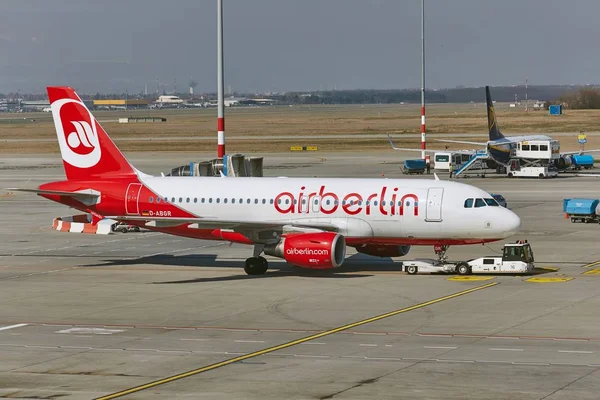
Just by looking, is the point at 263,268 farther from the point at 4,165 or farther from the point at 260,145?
the point at 260,145

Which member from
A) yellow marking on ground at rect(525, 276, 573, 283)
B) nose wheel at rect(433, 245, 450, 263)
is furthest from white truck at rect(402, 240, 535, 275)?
yellow marking on ground at rect(525, 276, 573, 283)

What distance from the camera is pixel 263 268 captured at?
173 feet

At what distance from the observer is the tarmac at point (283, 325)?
29562 millimetres

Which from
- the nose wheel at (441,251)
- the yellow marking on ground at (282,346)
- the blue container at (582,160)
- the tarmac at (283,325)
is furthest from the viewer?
the blue container at (582,160)

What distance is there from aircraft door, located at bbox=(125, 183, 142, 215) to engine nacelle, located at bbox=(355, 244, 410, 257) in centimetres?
1108

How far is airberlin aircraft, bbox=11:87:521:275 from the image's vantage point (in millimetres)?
50844

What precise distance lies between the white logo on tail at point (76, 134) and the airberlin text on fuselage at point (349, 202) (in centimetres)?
1034

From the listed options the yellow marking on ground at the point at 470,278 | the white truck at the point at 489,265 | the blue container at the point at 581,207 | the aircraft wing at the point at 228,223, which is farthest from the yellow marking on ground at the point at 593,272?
the blue container at the point at 581,207

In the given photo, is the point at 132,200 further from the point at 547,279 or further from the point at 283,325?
the point at 547,279

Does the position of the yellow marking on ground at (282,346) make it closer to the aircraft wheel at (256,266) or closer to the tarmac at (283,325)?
the tarmac at (283,325)

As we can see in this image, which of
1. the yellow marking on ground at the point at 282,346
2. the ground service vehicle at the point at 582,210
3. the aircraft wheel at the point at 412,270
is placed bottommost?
the yellow marking on ground at the point at 282,346

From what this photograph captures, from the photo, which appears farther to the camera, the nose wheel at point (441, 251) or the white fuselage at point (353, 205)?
the nose wheel at point (441, 251)

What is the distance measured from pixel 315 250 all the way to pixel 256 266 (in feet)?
14.8

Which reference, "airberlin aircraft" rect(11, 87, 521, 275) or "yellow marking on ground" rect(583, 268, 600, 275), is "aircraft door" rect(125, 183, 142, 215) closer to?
"airberlin aircraft" rect(11, 87, 521, 275)
